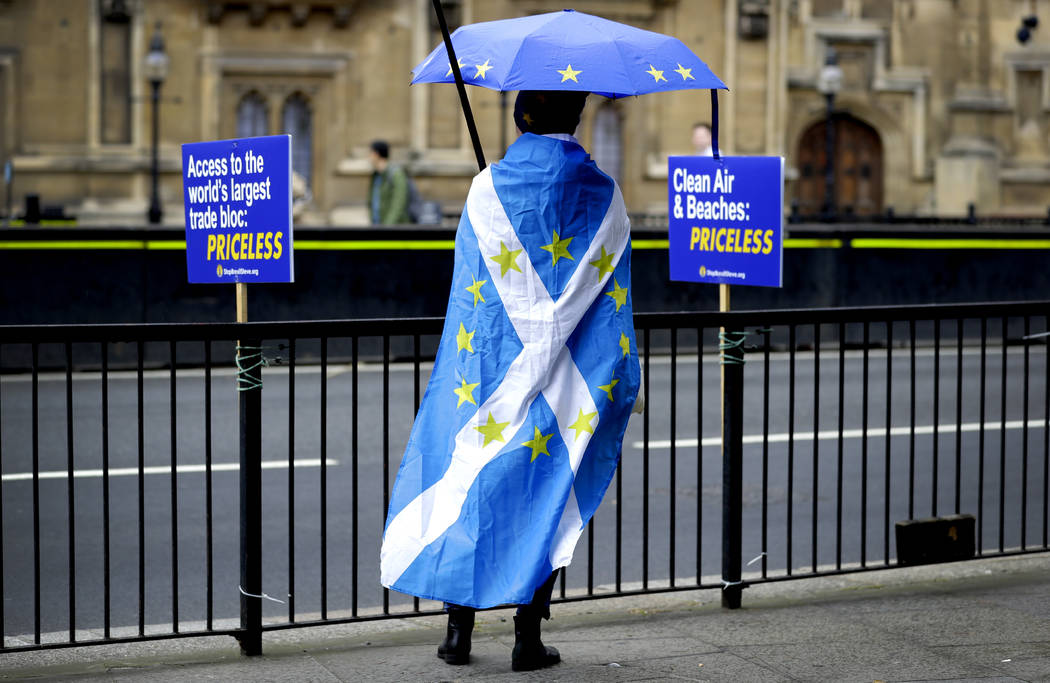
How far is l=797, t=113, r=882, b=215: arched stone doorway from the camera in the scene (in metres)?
36.9

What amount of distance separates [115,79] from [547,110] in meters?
27.7

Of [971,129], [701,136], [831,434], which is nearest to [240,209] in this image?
[831,434]

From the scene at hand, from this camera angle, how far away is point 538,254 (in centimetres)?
481

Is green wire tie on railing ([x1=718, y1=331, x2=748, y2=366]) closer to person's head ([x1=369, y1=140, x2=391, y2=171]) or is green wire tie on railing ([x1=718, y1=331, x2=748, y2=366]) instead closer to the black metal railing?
the black metal railing

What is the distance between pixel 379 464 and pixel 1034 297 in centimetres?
1181

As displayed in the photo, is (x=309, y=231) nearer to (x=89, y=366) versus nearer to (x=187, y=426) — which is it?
(x=89, y=366)

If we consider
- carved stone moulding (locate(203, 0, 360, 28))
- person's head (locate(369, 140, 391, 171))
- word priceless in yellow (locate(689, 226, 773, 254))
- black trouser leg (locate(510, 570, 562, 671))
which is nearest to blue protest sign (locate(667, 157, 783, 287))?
word priceless in yellow (locate(689, 226, 773, 254))

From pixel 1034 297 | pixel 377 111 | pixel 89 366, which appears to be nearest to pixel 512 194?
pixel 89 366

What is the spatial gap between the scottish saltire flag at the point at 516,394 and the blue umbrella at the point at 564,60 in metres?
0.26

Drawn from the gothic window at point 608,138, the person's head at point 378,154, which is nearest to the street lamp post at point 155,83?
the gothic window at point 608,138

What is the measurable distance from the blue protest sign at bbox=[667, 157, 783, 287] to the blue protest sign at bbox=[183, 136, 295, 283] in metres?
1.86

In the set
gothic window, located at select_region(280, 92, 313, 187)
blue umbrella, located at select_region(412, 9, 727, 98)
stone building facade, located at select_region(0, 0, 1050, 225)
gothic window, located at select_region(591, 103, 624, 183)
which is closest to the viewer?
blue umbrella, located at select_region(412, 9, 727, 98)

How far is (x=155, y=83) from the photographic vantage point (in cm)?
2978

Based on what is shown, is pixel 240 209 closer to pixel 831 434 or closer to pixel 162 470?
pixel 162 470
